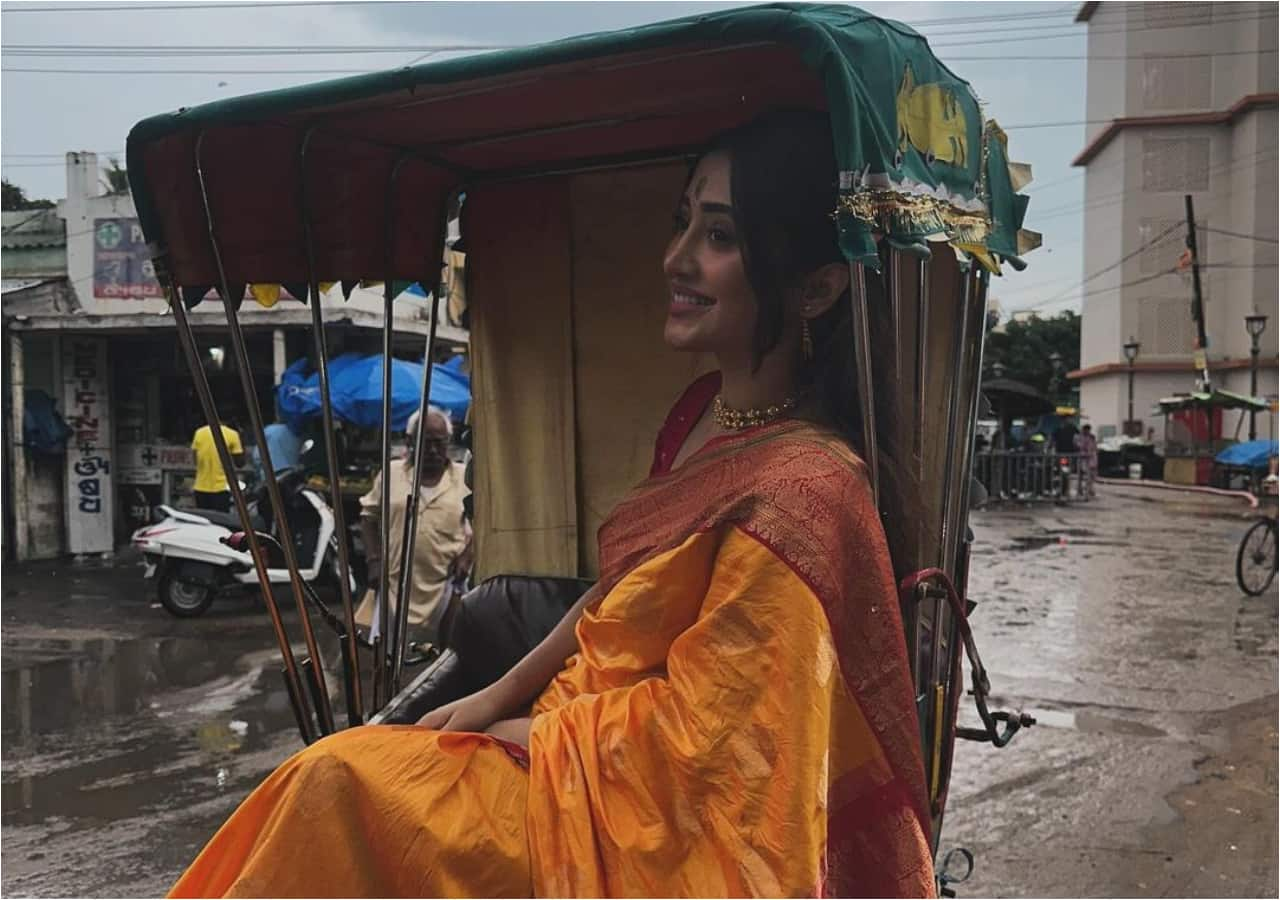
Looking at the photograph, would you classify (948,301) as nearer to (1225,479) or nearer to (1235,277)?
(1225,479)

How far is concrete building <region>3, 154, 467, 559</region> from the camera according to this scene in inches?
390

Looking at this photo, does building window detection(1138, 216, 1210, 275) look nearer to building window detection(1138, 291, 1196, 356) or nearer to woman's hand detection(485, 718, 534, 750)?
building window detection(1138, 291, 1196, 356)

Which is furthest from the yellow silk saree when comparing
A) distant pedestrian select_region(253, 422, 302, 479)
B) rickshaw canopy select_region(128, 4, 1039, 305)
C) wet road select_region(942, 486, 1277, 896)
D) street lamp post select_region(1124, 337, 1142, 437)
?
street lamp post select_region(1124, 337, 1142, 437)

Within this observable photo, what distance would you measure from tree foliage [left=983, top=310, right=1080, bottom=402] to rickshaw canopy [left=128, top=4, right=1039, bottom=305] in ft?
113

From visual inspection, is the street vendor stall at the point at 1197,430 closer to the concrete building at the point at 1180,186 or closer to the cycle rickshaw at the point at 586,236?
the concrete building at the point at 1180,186

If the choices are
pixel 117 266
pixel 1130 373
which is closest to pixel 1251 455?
pixel 1130 373

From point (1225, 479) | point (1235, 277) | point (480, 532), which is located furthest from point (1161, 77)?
point (480, 532)

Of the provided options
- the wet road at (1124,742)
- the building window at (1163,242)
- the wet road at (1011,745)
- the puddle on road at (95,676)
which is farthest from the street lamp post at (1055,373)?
the puddle on road at (95,676)

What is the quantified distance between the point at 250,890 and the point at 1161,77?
31345 millimetres

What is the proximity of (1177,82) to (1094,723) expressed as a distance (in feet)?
90.1

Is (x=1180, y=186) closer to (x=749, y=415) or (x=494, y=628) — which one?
(x=494, y=628)

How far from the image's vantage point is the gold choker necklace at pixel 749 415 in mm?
1774

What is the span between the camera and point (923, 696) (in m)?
2.07

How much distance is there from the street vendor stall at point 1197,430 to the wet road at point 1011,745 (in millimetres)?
13160
